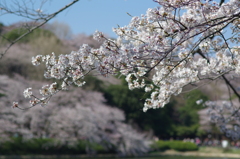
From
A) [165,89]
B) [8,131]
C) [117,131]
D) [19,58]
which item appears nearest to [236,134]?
[165,89]

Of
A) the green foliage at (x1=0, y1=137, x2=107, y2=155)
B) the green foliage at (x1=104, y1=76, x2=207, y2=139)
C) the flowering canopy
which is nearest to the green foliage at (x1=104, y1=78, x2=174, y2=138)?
the green foliage at (x1=104, y1=76, x2=207, y2=139)

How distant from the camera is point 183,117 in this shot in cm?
2842

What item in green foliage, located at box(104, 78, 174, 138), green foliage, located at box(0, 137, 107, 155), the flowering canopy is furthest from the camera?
green foliage, located at box(104, 78, 174, 138)

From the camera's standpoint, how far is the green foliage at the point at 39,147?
1516 centimetres

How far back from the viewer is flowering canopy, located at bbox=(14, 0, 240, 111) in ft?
7.83

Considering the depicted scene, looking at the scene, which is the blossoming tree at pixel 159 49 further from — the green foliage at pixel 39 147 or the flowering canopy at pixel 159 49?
the green foliage at pixel 39 147

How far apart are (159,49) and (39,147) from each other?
14.6 metres

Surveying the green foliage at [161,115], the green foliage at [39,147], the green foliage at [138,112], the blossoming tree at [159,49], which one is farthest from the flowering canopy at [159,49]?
the green foliage at [161,115]

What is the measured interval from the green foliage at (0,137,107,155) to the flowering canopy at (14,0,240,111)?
1311 cm

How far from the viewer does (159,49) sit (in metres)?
2.55

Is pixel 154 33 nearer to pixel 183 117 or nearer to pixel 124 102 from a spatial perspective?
pixel 124 102

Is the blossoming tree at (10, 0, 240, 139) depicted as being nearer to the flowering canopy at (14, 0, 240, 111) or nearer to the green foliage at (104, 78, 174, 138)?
the flowering canopy at (14, 0, 240, 111)

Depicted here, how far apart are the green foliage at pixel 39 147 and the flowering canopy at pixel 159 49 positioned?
13110 millimetres

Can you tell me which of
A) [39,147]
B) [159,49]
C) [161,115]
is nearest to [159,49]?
[159,49]
